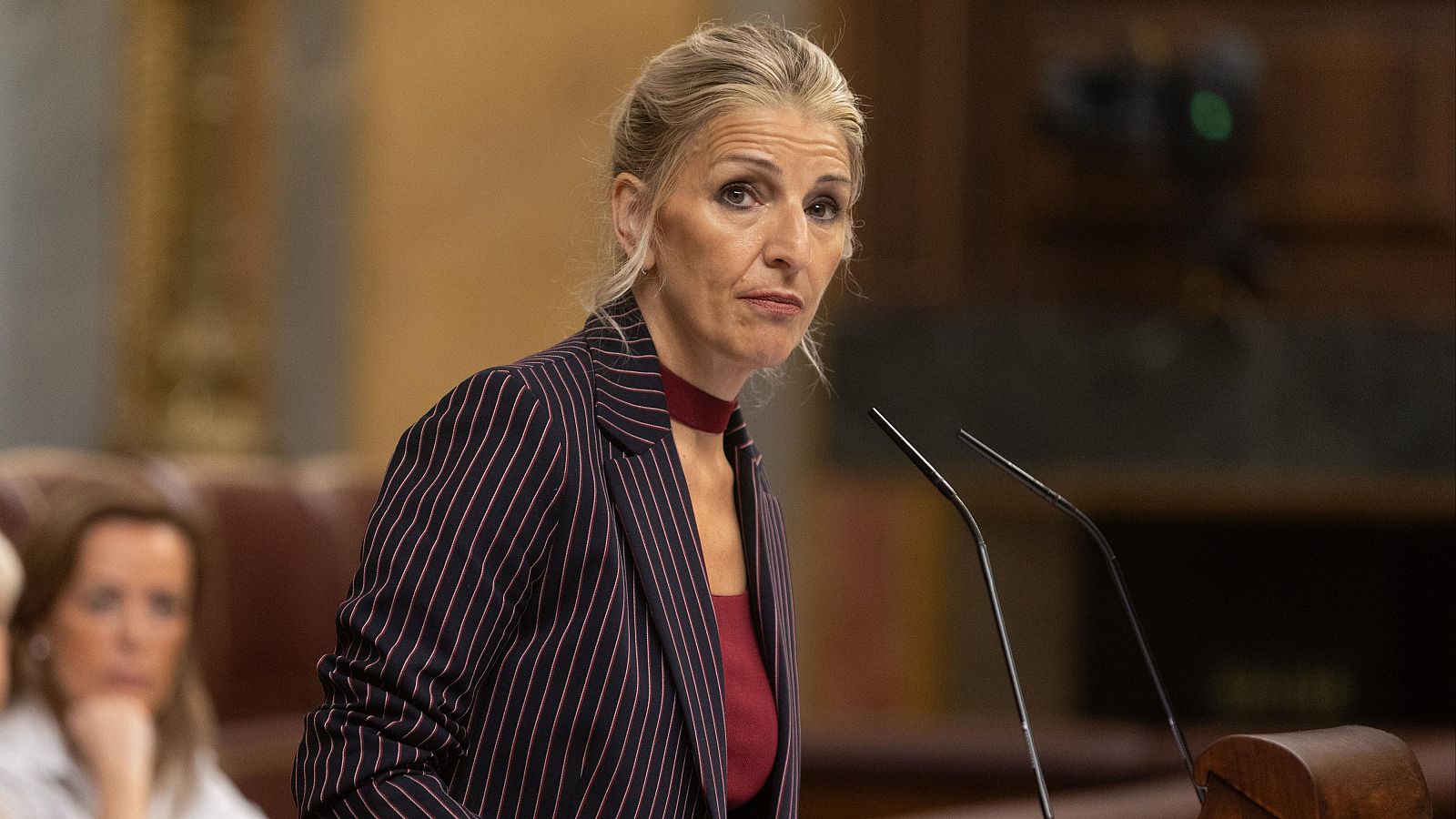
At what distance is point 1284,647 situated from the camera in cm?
488

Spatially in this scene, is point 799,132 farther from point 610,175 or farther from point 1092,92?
point 1092,92

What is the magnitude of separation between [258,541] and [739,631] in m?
2.10

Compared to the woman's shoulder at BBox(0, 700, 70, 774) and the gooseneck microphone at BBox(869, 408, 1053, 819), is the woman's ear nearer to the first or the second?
the gooseneck microphone at BBox(869, 408, 1053, 819)

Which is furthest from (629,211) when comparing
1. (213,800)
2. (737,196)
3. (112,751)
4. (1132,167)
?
(1132,167)

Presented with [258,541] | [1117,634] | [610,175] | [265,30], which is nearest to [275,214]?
[265,30]

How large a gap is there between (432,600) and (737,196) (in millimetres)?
342

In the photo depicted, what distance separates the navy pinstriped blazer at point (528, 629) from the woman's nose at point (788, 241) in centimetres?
13

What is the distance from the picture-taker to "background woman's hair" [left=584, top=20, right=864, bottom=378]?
46.0 inches

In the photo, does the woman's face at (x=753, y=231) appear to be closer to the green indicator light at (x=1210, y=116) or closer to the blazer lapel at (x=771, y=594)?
the blazer lapel at (x=771, y=594)

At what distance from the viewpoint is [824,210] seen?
121 centimetres

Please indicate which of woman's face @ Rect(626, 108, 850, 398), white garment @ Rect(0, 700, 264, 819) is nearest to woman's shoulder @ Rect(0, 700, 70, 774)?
white garment @ Rect(0, 700, 264, 819)

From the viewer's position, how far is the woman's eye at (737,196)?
117 centimetres

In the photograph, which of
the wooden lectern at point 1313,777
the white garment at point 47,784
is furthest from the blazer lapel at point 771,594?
the white garment at point 47,784

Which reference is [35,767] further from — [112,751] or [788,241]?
[788,241]
